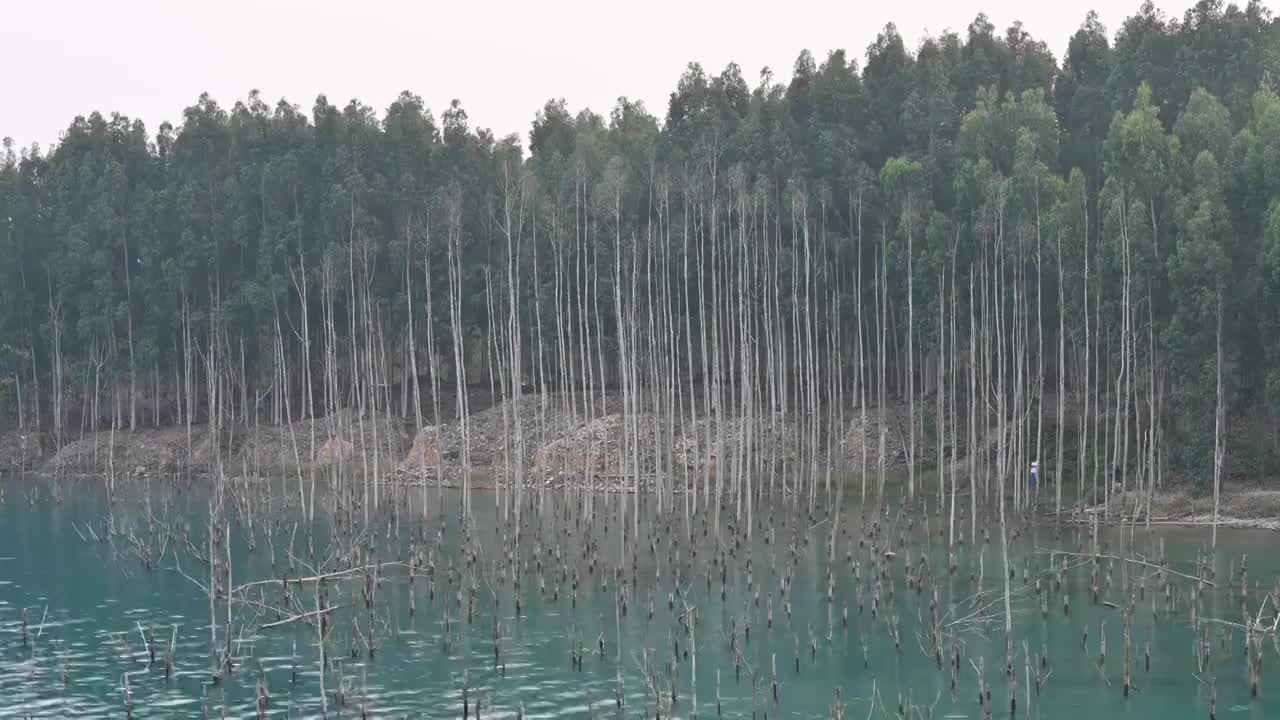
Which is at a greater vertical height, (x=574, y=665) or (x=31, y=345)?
(x=31, y=345)

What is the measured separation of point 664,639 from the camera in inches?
958

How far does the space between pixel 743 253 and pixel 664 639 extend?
16671 millimetres

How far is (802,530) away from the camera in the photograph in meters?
36.9

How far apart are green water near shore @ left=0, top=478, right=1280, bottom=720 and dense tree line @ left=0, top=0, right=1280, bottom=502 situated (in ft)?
20.3

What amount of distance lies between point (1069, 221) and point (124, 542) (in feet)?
109

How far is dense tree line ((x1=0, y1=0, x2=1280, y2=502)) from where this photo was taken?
133 ft

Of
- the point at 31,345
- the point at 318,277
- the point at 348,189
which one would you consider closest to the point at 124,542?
the point at 318,277

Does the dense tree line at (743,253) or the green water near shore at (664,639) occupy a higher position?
the dense tree line at (743,253)

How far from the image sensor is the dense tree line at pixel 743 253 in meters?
40.7

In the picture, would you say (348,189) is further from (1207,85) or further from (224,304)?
(1207,85)

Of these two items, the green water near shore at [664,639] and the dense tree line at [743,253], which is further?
the dense tree line at [743,253]

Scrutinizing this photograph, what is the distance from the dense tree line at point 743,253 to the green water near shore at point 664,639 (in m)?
6.18

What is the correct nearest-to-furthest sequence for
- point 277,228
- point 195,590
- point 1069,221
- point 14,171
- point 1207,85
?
point 195,590 < point 1069,221 < point 1207,85 < point 277,228 < point 14,171

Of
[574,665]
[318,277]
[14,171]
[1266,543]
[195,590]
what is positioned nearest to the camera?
[574,665]
